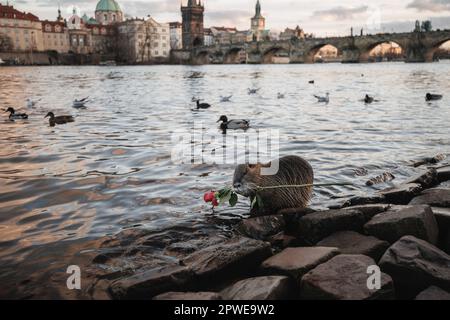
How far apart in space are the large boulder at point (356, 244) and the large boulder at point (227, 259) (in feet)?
2.07

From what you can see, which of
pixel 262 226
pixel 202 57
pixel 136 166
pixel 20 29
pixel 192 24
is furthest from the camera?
pixel 192 24

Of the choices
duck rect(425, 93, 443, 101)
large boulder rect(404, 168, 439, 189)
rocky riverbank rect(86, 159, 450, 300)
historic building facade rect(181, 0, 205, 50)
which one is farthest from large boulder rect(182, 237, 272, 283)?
historic building facade rect(181, 0, 205, 50)

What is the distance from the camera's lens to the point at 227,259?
3361 mm

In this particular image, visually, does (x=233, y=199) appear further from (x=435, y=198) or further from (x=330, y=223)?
(x=435, y=198)

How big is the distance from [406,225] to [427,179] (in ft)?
7.28

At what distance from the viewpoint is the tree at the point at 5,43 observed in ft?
307

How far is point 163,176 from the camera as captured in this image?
6.35m

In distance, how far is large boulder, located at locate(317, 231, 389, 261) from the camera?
3502 mm

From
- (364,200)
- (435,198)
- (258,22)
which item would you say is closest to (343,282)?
(364,200)

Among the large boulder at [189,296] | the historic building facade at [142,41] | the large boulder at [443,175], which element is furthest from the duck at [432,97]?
the historic building facade at [142,41]

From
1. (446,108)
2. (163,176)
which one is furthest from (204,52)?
(163,176)

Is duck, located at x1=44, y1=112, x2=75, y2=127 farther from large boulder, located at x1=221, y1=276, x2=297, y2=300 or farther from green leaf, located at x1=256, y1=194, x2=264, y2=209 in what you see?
large boulder, located at x1=221, y1=276, x2=297, y2=300

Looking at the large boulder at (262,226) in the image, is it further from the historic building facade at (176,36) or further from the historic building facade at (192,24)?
the historic building facade at (176,36)
